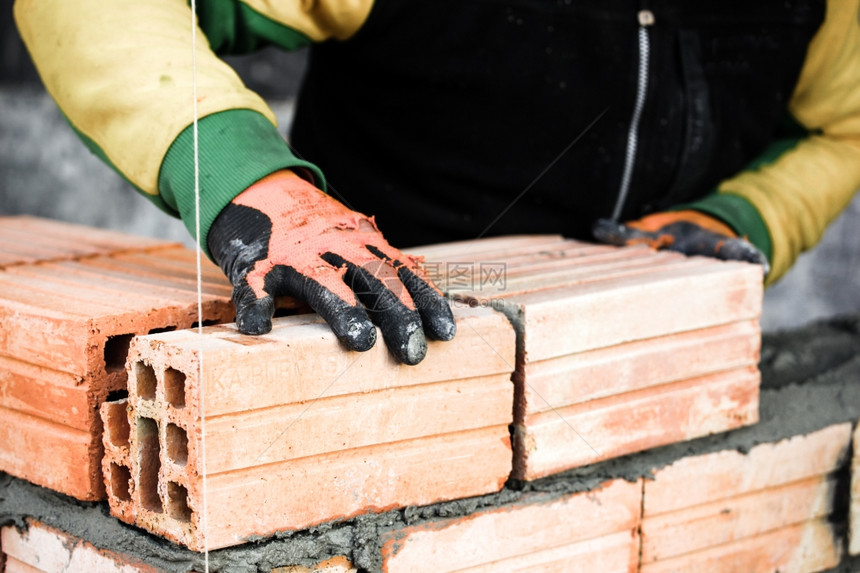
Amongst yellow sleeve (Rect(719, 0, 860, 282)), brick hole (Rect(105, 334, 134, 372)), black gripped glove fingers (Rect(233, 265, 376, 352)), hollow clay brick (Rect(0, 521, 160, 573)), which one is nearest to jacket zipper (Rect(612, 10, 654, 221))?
yellow sleeve (Rect(719, 0, 860, 282))

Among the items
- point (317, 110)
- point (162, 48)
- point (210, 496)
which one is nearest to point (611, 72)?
point (317, 110)

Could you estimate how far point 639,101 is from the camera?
7.43 feet

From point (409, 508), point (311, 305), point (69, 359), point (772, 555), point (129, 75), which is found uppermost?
point (129, 75)

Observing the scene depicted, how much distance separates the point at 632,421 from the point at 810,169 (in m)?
1.21

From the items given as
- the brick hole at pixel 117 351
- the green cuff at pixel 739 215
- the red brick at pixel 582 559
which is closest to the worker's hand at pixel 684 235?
the green cuff at pixel 739 215

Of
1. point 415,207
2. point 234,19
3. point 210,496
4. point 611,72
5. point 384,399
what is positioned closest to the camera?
point 210,496

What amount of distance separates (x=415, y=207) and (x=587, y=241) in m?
0.43

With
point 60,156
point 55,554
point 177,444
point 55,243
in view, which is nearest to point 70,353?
point 177,444

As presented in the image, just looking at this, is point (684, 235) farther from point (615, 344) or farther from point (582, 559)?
point (582, 559)

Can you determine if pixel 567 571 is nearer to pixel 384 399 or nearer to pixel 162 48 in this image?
pixel 384 399

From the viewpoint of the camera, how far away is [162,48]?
5.49 feet

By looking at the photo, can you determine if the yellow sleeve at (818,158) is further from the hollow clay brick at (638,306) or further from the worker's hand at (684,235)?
the hollow clay brick at (638,306)

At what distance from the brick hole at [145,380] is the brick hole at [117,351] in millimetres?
152

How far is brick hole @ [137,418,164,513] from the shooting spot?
55.4 inches
